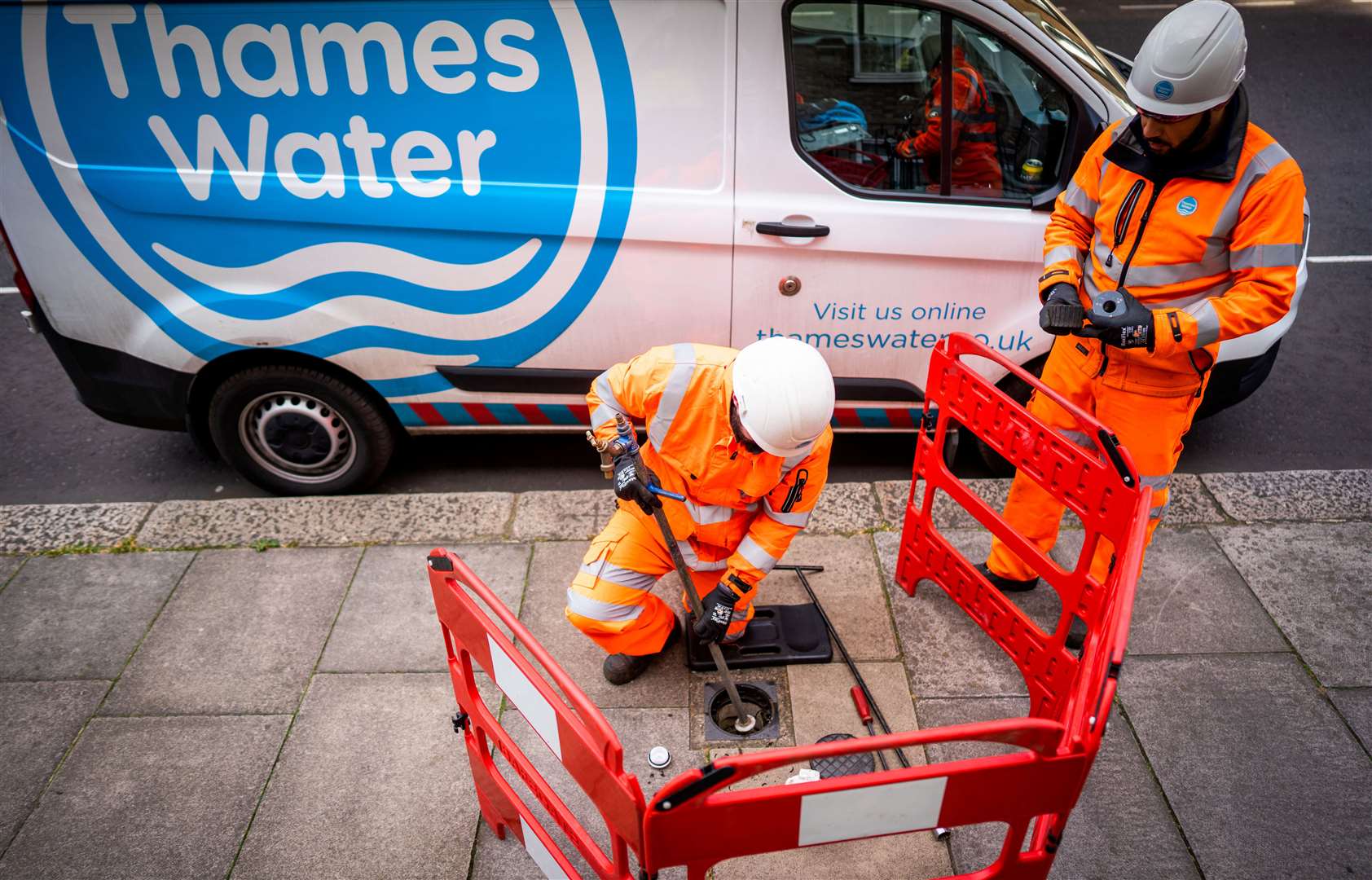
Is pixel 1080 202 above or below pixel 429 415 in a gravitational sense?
above

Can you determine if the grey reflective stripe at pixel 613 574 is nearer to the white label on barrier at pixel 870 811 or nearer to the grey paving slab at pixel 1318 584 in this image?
the white label on barrier at pixel 870 811

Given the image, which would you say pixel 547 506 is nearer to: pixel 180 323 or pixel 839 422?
pixel 839 422

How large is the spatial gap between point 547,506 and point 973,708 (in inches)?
73.8

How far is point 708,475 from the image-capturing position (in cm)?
285

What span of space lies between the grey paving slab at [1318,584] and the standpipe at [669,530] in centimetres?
199

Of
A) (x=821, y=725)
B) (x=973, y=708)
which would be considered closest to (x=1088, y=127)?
(x=973, y=708)

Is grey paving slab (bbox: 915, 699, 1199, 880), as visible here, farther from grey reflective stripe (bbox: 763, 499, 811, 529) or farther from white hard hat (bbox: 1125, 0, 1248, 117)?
white hard hat (bbox: 1125, 0, 1248, 117)

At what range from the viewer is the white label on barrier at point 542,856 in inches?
94.3

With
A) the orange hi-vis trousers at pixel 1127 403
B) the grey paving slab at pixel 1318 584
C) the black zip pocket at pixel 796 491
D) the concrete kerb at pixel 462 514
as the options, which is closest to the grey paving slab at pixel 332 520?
the concrete kerb at pixel 462 514

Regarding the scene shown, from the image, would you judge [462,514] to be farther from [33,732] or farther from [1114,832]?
[1114,832]

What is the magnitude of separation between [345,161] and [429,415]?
108 cm

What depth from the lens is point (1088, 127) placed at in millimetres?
3408

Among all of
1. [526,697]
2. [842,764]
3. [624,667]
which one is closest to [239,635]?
[624,667]

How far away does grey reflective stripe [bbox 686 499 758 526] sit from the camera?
118 inches
